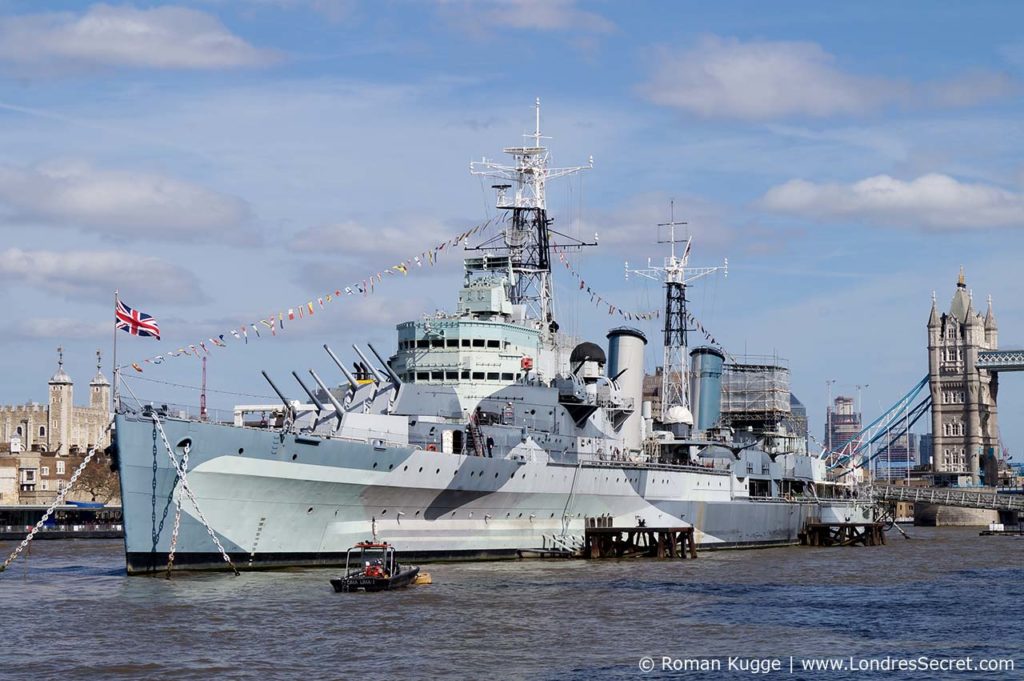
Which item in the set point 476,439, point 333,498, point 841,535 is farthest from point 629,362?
point 333,498

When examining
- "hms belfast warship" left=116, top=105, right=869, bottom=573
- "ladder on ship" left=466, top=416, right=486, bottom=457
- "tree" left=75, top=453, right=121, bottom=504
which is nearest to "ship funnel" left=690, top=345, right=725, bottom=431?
"hms belfast warship" left=116, top=105, right=869, bottom=573

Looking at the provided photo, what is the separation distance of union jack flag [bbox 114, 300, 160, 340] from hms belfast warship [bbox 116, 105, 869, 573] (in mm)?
2201

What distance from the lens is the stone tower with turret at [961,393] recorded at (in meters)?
148

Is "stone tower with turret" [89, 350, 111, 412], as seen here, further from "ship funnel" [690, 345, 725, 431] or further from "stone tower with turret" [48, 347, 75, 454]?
"ship funnel" [690, 345, 725, 431]

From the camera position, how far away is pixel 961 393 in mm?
152000

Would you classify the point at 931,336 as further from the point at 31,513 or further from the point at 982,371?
the point at 31,513

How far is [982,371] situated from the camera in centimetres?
15050

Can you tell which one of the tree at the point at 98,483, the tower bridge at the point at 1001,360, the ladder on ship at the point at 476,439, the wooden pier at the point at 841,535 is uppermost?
the tower bridge at the point at 1001,360

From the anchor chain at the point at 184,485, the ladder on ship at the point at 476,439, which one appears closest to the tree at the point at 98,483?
the ladder on ship at the point at 476,439

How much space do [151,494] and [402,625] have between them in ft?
28.6

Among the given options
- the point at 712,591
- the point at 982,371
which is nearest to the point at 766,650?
the point at 712,591

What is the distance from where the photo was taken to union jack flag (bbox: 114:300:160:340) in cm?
3500

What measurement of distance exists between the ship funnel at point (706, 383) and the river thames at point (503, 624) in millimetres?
21848

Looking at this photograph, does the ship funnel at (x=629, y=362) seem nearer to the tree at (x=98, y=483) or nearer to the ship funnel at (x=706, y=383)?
the ship funnel at (x=706, y=383)
